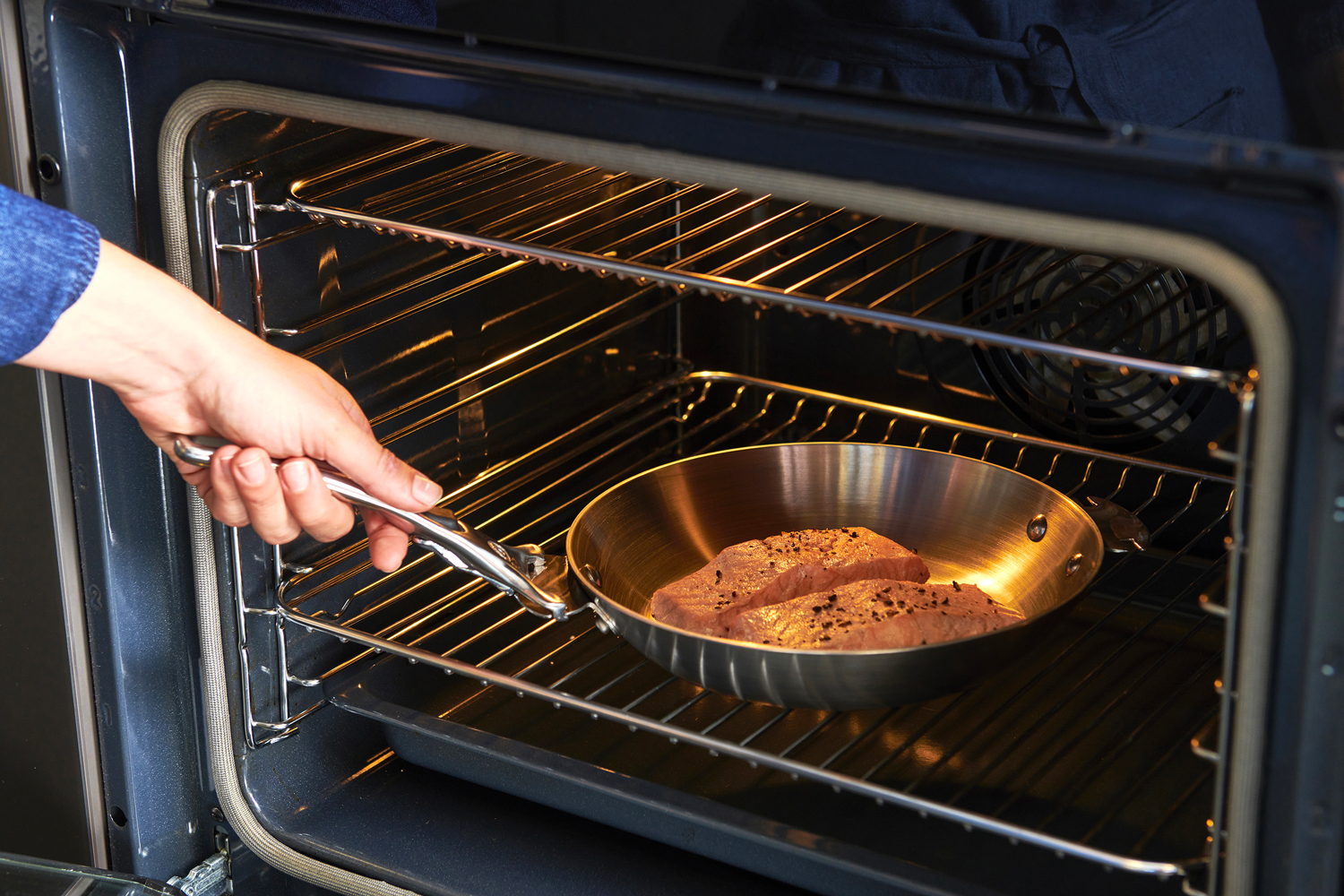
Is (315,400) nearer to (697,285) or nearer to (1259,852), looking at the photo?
(697,285)

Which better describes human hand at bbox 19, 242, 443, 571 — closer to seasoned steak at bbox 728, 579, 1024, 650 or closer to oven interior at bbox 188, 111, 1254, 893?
oven interior at bbox 188, 111, 1254, 893

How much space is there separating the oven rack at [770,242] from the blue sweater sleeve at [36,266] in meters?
0.17

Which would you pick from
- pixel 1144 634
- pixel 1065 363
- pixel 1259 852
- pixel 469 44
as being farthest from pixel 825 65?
pixel 1259 852

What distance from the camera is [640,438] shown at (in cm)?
140

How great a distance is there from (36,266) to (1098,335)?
0.83 meters

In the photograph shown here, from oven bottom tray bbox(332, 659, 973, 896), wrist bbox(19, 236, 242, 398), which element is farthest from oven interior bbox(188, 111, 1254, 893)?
wrist bbox(19, 236, 242, 398)

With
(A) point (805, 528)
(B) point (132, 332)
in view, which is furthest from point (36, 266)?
(A) point (805, 528)

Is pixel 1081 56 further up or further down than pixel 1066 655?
further up

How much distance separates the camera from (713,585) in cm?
102

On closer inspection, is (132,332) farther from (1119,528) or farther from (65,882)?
(1119,528)

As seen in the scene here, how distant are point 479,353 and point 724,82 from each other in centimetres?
58

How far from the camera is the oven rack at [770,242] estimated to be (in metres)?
0.97

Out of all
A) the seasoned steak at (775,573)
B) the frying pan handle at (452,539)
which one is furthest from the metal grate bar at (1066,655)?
the frying pan handle at (452,539)

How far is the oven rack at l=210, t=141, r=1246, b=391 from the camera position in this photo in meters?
0.97
